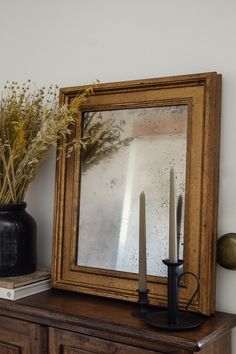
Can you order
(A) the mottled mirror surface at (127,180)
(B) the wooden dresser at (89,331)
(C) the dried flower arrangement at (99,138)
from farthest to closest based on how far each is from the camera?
1. (C) the dried flower arrangement at (99,138)
2. (A) the mottled mirror surface at (127,180)
3. (B) the wooden dresser at (89,331)

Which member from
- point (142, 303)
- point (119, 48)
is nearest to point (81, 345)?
point (142, 303)

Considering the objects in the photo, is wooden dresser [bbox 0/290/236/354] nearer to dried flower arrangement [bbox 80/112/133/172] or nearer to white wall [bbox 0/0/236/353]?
white wall [bbox 0/0/236/353]

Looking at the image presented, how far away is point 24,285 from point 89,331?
0.95ft

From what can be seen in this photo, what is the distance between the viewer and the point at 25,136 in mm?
1405

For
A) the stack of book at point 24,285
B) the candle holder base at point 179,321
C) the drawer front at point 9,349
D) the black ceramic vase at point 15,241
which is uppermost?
the black ceramic vase at point 15,241

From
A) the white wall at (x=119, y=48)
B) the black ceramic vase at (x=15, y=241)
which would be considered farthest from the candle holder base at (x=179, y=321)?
the black ceramic vase at (x=15, y=241)

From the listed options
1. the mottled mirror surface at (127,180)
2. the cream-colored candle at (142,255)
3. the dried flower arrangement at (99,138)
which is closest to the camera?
the cream-colored candle at (142,255)

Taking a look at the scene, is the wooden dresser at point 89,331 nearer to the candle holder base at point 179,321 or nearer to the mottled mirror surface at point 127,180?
the candle holder base at point 179,321

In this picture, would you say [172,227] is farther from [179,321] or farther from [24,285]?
[24,285]

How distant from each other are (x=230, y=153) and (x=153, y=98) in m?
0.26

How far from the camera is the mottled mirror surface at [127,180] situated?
4.11 ft

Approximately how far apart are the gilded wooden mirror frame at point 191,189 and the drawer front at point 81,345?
184 millimetres

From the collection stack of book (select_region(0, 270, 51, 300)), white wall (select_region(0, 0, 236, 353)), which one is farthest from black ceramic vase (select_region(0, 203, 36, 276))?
white wall (select_region(0, 0, 236, 353))

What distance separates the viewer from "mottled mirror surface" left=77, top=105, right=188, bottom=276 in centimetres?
125
